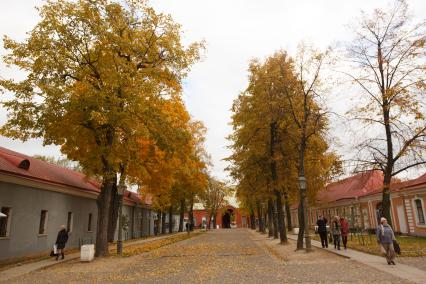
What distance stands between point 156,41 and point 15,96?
7320 mm

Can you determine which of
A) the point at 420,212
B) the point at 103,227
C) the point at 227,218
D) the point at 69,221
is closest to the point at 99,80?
the point at 103,227

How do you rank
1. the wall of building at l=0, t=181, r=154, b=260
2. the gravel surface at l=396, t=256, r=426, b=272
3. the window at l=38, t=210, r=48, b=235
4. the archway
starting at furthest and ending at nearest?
the archway < the window at l=38, t=210, r=48, b=235 < the wall of building at l=0, t=181, r=154, b=260 < the gravel surface at l=396, t=256, r=426, b=272

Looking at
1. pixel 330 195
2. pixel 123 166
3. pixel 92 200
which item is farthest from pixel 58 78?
pixel 330 195

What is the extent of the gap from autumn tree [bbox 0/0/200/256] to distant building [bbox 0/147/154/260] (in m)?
3.13

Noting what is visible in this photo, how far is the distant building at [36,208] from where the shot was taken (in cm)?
1862

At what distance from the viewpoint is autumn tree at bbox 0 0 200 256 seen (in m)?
16.5

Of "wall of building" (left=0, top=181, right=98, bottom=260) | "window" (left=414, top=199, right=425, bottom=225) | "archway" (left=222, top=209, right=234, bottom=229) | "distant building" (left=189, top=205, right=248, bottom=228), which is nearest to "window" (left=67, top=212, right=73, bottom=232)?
"wall of building" (left=0, top=181, right=98, bottom=260)

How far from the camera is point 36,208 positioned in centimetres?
2128

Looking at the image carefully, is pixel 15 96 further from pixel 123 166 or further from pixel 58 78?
pixel 123 166

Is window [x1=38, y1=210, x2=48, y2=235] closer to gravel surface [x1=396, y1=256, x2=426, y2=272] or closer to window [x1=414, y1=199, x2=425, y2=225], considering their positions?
gravel surface [x1=396, y1=256, x2=426, y2=272]

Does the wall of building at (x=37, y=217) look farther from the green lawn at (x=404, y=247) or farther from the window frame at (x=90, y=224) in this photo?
the green lawn at (x=404, y=247)

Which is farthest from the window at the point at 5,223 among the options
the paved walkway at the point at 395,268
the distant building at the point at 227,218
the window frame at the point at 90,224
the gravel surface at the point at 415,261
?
the distant building at the point at 227,218

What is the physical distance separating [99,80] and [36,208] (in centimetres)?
895

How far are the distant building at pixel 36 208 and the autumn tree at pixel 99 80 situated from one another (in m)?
3.13
